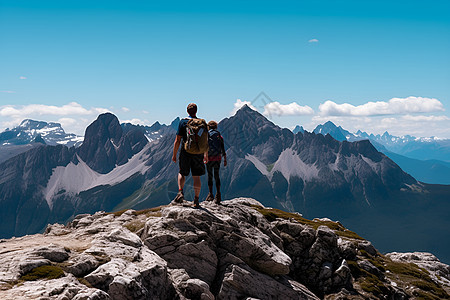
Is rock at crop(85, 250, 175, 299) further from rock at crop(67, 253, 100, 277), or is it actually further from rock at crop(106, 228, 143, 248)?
rock at crop(106, 228, 143, 248)

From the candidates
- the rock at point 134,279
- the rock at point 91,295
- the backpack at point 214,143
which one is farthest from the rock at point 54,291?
the backpack at point 214,143

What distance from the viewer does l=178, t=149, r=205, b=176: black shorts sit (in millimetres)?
26391

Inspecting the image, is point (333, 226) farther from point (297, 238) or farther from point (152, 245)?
point (152, 245)

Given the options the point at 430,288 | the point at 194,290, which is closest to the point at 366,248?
the point at 430,288

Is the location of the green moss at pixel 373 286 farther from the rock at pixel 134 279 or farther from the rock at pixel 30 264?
the rock at pixel 30 264

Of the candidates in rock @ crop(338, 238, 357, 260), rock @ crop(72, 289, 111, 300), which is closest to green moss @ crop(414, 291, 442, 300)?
rock @ crop(338, 238, 357, 260)

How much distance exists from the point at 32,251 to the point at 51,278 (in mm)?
3664

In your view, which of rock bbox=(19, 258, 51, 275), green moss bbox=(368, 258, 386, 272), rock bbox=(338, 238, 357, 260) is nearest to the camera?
rock bbox=(19, 258, 51, 275)

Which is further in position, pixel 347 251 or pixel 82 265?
pixel 347 251

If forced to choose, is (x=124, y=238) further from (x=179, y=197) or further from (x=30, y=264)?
(x=30, y=264)

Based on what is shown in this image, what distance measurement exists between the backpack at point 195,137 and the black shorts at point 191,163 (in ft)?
2.75

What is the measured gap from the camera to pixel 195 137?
2547 centimetres

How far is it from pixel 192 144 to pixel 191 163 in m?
1.84

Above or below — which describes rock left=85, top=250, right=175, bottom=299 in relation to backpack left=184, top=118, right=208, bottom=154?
below
